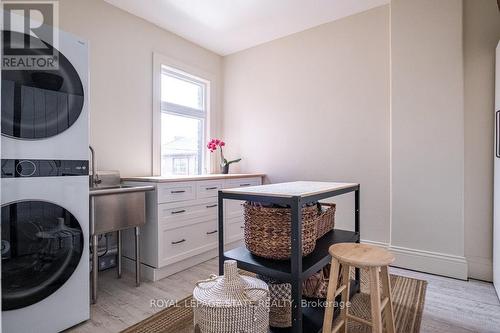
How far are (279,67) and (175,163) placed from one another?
1.76 m

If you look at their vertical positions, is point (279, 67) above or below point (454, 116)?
above

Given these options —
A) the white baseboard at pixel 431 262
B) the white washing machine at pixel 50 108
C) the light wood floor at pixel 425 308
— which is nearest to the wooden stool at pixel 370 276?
the light wood floor at pixel 425 308

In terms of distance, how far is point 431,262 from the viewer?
248cm

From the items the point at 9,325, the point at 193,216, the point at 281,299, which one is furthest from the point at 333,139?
the point at 9,325

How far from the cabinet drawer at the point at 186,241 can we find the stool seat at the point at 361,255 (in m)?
1.53

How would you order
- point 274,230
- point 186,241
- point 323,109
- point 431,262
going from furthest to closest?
point 323,109
point 186,241
point 431,262
point 274,230

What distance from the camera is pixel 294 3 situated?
8.84 ft

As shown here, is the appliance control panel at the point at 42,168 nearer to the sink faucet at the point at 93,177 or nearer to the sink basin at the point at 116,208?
the sink basin at the point at 116,208

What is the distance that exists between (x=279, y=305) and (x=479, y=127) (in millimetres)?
2234

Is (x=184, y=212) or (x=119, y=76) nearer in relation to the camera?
(x=184, y=212)

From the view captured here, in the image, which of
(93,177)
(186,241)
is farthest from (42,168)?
(186,241)

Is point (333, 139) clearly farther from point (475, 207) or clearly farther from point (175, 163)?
point (175, 163)

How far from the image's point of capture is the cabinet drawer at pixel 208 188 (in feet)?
8.88

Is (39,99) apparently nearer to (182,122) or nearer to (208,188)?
(208,188)
